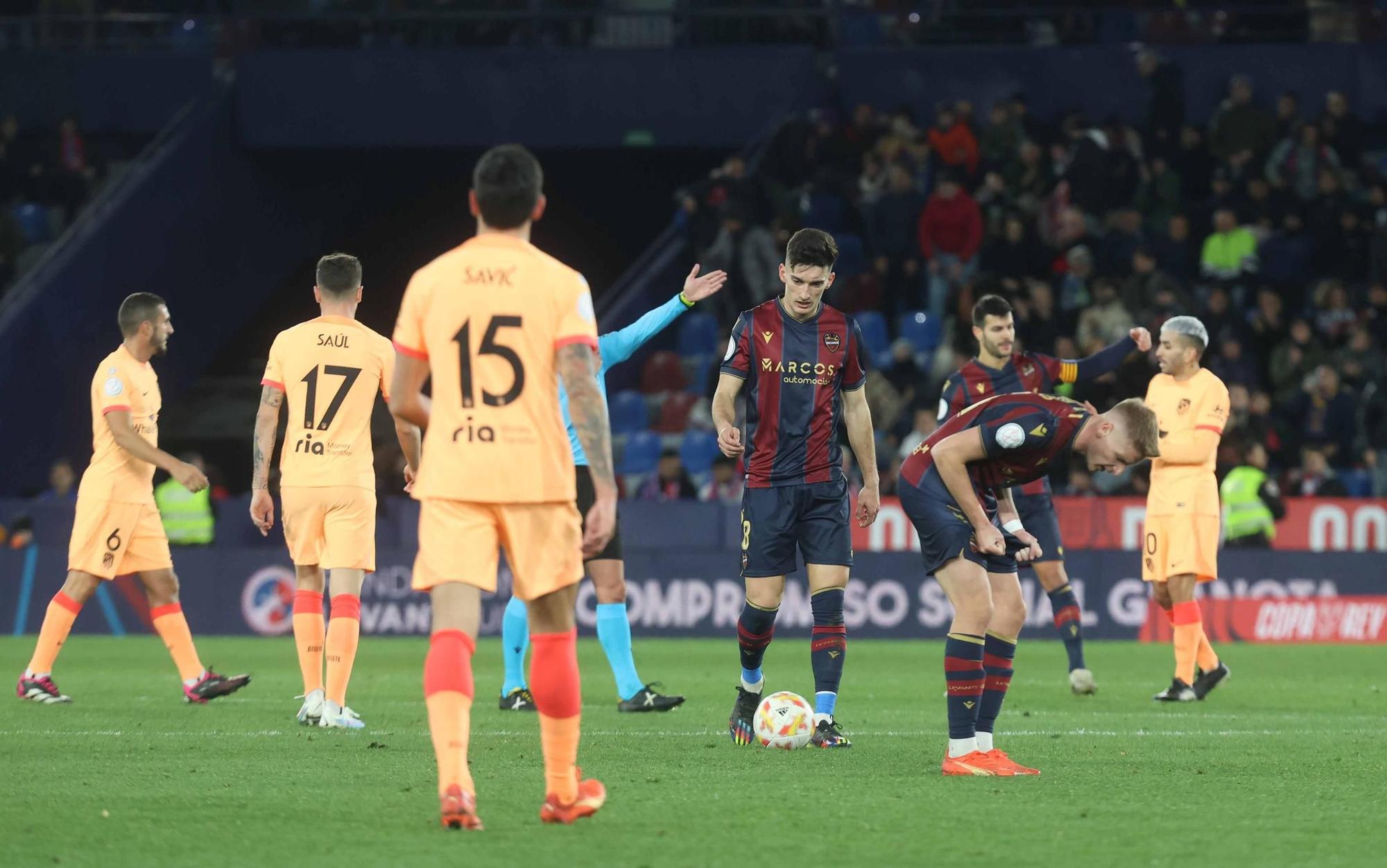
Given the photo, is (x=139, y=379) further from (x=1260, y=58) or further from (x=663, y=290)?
(x=1260, y=58)

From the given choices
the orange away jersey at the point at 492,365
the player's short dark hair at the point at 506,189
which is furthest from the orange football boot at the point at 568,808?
the player's short dark hair at the point at 506,189

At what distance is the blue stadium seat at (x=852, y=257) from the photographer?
2367 centimetres

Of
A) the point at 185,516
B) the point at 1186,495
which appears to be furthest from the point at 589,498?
the point at 185,516

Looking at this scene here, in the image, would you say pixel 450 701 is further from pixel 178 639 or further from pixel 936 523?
pixel 178 639

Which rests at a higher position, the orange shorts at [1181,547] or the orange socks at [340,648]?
the orange shorts at [1181,547]

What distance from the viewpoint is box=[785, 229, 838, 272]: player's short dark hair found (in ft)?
29.5

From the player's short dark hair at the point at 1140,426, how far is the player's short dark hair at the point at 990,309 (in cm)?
426

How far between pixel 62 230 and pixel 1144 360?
608 inches

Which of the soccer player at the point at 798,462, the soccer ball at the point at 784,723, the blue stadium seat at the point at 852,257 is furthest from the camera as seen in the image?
the blue stadium seat at the point at 852,257

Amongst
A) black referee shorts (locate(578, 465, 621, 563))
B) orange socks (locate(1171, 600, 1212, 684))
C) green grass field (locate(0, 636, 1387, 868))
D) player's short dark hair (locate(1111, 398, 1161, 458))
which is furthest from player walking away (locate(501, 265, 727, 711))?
orange socks (locate(1171, 600, 1212, 684))

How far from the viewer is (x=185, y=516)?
20.0m

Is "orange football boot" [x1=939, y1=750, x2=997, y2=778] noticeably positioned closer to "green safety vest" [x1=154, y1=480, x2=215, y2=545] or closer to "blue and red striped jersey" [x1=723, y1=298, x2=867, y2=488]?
"blue and red striped jersey" [x1=723, y1=298, x2=867, y2=488]

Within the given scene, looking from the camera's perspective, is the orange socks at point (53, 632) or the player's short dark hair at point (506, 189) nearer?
the player's short dark hair at point (506, 189)

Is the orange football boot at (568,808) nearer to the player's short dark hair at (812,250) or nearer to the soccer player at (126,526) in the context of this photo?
the player's short dark hair at (812,250)
